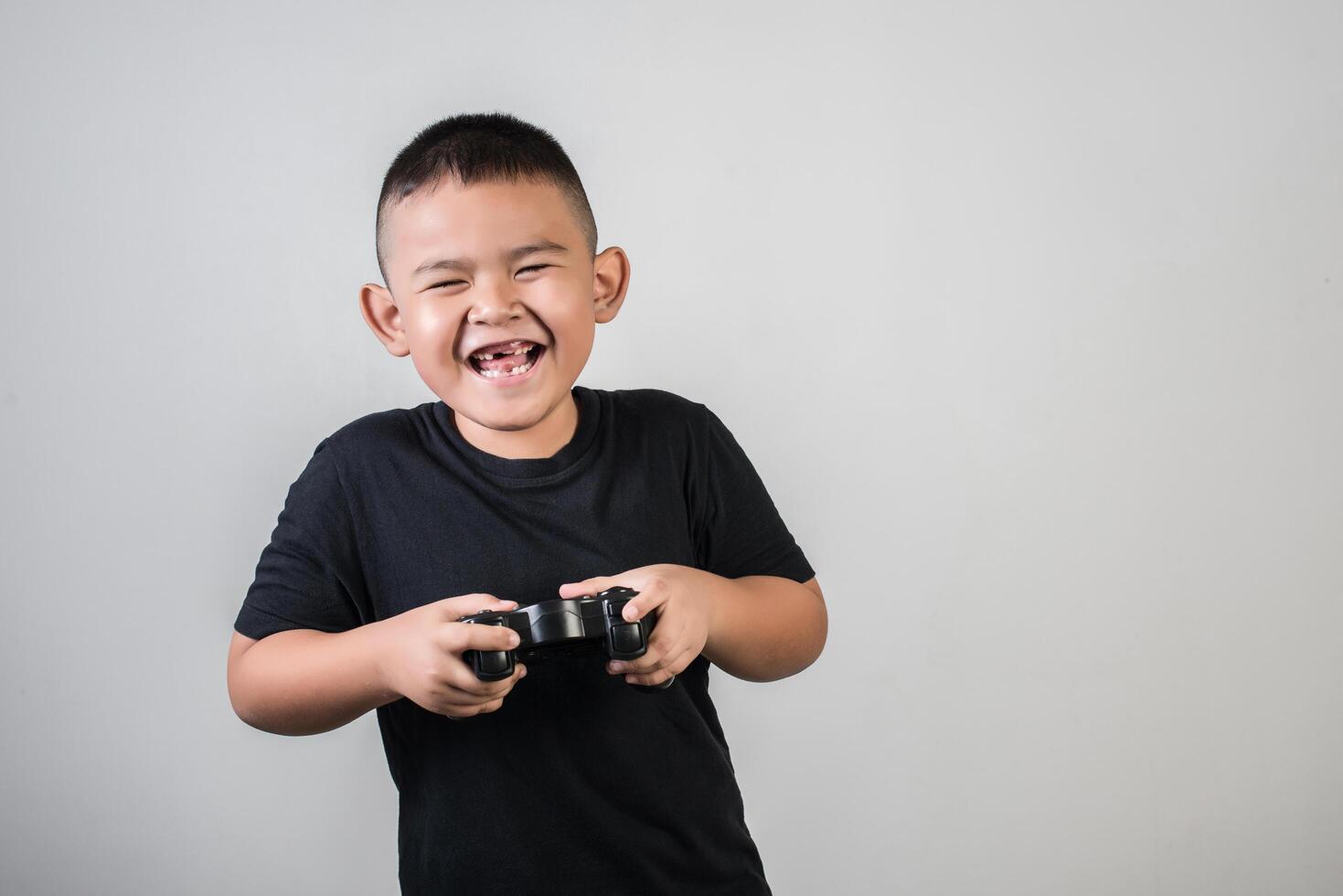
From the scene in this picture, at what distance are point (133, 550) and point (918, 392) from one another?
0.87m

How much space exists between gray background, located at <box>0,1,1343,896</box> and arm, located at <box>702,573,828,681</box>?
384 millimetres

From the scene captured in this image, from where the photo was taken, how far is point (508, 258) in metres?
0.81

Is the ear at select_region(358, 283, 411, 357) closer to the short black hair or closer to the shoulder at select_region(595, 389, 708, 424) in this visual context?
the short black hair

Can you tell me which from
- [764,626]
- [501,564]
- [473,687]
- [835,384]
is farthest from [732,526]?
A: [835,384]

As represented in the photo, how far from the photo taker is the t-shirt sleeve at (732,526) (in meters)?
0.94

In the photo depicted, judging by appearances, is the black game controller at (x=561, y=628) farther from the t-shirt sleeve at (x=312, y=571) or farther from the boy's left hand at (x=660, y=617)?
the t-shirt sleeve at (x=312, y=571)

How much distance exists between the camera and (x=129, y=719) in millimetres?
1192

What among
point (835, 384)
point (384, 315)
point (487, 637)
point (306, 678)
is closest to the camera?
point (487, 637)

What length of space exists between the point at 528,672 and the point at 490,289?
10.8 inches

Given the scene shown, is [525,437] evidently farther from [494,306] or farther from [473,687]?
[473,687]

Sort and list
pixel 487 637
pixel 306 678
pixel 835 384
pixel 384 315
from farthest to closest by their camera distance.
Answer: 1. pixel 835 384
2. pixel 384 315
3. pixel 306 678
4. pixel 487 637

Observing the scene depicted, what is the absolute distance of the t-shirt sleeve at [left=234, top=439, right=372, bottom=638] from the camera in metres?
0.82

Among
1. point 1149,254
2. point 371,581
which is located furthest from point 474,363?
point 1149,254

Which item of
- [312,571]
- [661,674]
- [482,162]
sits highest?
[482,162]
